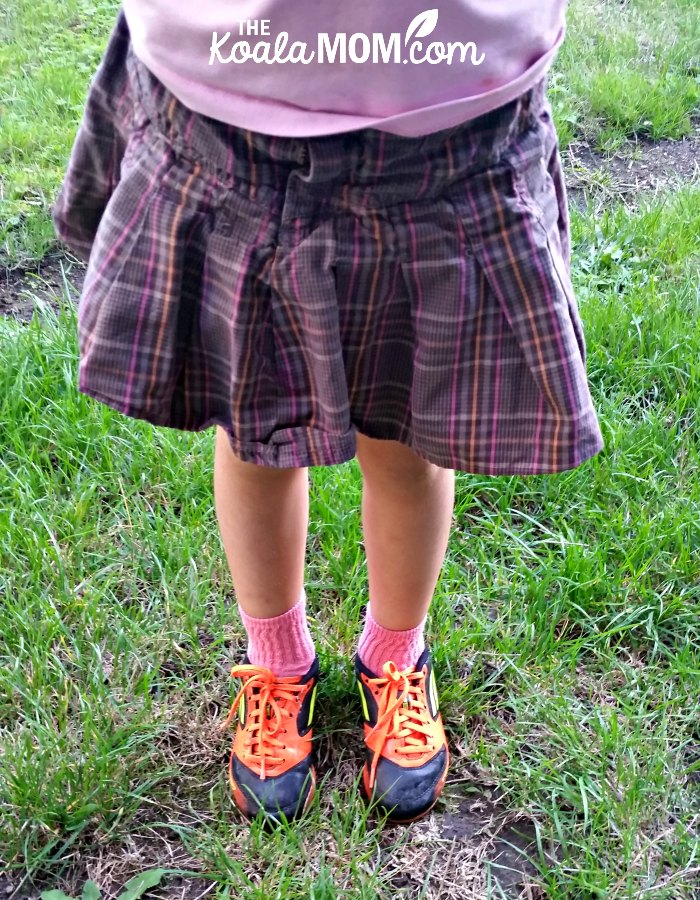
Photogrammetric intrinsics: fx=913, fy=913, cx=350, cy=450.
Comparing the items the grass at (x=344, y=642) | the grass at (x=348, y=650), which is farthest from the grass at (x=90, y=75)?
the grass at (x=344, y=642)

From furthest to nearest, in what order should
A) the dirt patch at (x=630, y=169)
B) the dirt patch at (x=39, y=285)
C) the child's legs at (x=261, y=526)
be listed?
the dirt patch at (x=630, y=169)
the dirt patch at (x=39, y=285)
the child's legs at (x=261, y=526)

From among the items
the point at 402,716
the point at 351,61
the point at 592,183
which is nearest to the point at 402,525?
the point at 402,716

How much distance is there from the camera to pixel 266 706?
117cm

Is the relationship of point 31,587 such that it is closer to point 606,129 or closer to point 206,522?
point 206,522

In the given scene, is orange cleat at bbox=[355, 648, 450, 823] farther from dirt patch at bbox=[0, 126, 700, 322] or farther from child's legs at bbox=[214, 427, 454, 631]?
dirt patch at bbox=[0, 126, 700, 322]

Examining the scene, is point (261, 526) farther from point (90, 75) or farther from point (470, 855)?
point (90, 75)

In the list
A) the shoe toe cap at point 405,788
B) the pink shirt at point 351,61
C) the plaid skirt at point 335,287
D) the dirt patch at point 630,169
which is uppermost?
the pink shirt at point 351,61

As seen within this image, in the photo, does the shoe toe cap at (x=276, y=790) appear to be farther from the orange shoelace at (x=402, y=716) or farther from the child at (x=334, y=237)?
the child at (x=334, y=237)

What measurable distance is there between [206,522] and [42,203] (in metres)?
1.10

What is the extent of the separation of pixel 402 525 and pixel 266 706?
12.3 inches

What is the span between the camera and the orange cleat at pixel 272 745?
3.65ft

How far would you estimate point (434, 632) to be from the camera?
4.31 ft

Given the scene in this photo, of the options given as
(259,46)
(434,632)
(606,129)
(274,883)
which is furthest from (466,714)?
(606,129)

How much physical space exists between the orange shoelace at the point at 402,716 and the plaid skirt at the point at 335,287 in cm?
39
